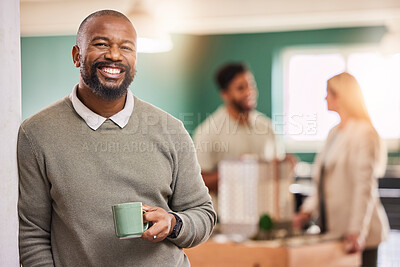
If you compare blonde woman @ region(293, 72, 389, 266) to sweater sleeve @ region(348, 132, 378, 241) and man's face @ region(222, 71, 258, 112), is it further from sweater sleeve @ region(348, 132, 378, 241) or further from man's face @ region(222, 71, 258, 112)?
man's face @ region(222, 71, 258, 112)

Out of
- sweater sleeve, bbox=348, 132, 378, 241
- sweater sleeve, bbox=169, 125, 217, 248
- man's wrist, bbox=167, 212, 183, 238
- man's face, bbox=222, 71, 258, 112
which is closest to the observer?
man's wrist, bbox=167, 212, 183, 238

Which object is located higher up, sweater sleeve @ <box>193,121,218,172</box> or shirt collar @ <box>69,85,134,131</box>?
shirt collar @ <box>69,85,134,131</box>

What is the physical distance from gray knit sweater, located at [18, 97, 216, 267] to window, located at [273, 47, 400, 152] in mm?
5110

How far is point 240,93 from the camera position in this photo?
3.22 m

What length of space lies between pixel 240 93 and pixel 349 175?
0.86 meters

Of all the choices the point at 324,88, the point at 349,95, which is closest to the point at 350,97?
the point at 349,95

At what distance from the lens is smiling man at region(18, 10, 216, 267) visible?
4.13ft

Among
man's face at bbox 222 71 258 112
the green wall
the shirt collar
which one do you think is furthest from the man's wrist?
the green wall

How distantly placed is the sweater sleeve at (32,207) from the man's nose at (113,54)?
0.89 ft

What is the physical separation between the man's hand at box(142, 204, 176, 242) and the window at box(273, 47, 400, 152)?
5.23 m

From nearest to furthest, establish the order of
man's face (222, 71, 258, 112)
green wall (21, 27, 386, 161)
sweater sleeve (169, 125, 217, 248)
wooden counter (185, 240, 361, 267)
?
sweater sleeve (169, 125, 217, 248), wooden counter (185, 240, 361, 267), man's face (222, 71, 258, 112), green wall (21, 27, 386, 161)

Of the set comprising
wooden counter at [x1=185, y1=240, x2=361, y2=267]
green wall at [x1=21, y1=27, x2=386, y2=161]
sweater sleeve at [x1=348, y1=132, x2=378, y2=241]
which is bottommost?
wooden counter at [x1=185, y1=240, x2=361, y2=267]

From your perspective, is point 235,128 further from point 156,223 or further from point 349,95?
point 156,223

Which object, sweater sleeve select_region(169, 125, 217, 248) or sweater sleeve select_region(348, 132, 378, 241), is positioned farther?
sweater sleeve select_region(348, 132, 378, 241)
